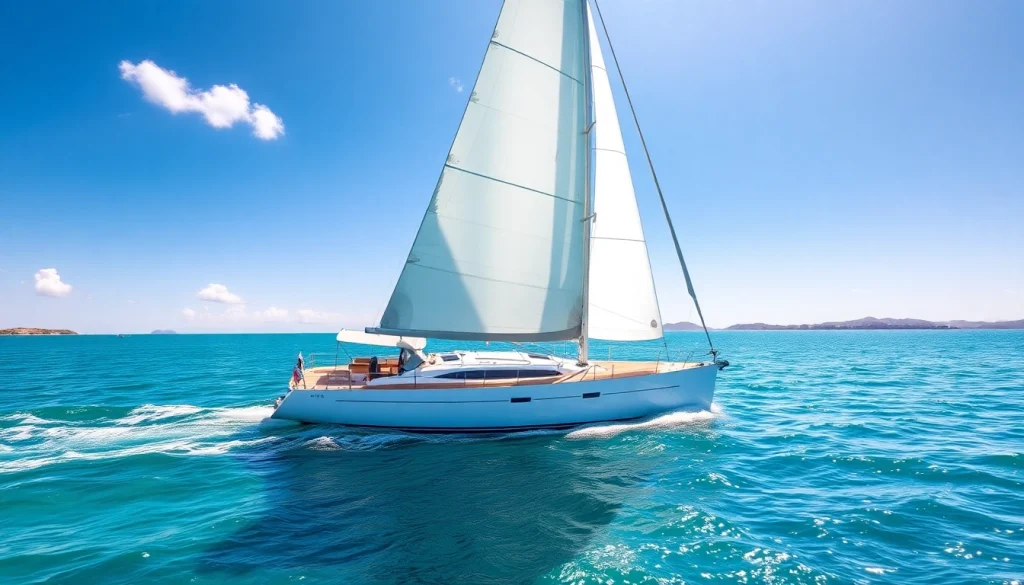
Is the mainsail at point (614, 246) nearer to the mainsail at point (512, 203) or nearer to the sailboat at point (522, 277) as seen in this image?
the sailboat at point (522, 277)

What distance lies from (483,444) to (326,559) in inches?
250

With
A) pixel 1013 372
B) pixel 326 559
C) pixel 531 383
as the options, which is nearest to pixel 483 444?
pixel 531 383

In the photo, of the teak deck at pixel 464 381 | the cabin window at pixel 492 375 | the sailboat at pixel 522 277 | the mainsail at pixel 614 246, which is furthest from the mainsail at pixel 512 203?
the teak deck at pixel 464 381

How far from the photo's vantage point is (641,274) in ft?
51.6

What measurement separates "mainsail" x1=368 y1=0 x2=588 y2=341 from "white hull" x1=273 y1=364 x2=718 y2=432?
2244 millimetres

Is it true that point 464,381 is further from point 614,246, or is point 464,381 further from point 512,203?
point 614,246

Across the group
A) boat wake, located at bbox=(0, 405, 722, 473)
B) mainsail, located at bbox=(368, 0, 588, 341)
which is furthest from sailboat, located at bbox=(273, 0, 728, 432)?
boat wake, located at bbox=(0, 405, 722, 473)

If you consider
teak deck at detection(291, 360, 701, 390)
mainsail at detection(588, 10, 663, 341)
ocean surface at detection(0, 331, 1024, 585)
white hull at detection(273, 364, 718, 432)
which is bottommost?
ocean surface at detection(0, 331, 1024, 585)

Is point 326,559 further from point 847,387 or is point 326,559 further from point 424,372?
point 847,387

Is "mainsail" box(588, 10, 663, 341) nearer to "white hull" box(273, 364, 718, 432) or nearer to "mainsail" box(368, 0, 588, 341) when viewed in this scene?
"mainsail" box(368, 0, 588, 341)

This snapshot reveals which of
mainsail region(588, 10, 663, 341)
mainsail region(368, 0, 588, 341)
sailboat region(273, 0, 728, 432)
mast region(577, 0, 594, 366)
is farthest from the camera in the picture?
mainsail region(588, 10, 663, 341)

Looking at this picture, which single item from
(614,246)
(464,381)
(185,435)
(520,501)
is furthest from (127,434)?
(614,246)

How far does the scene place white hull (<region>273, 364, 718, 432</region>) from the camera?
13.1m

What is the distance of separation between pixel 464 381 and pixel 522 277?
13.4 feet
